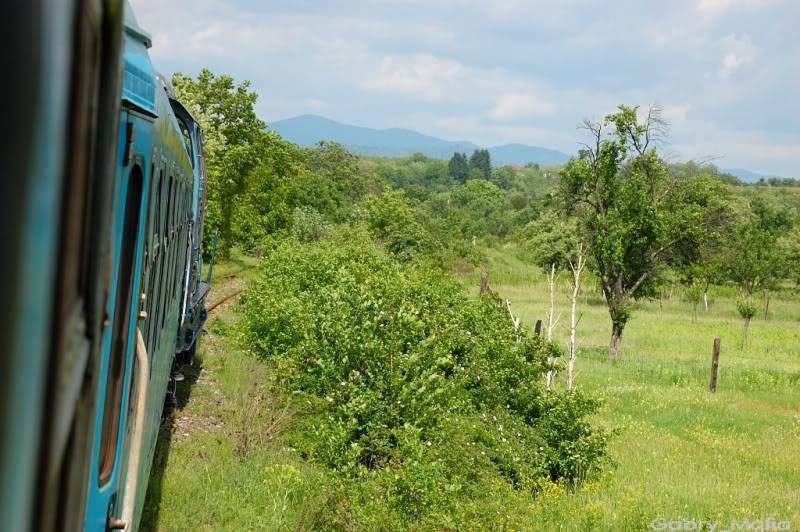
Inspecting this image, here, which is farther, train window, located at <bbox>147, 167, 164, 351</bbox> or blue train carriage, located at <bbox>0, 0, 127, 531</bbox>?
train window, located at <bbox>147, 167, 164, 351</bbox>

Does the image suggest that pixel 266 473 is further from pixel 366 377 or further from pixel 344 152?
pixel 344 152

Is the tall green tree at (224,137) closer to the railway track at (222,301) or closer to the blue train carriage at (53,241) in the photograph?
the railway track at (222,301)

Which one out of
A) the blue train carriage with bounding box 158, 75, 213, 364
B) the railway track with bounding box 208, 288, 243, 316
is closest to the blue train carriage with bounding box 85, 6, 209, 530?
the blue train carriage with bounding box 158, 75, 213, 364

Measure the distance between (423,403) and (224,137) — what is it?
93.6ft

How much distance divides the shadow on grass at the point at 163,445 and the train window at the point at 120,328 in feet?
16.8

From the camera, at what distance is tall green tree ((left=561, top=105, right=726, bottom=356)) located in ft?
111

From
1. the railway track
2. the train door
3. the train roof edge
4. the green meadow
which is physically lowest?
the green meadow

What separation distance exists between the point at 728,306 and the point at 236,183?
1499 inches

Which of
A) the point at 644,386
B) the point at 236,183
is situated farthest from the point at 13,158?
the point at 236,183

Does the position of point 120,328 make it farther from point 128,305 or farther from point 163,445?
point 163,445

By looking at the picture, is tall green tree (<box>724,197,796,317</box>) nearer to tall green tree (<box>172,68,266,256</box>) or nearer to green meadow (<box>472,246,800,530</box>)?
green meadow (<box>472,246,800,530</box>)

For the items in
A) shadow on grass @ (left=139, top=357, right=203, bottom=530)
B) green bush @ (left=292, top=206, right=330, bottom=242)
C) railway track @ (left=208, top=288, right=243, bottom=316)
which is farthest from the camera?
green bush @ (left=292, top=206, right=330, bottom=242)

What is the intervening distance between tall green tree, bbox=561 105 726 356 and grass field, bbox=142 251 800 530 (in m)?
5.17

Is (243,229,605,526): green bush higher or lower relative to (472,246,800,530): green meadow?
higher
